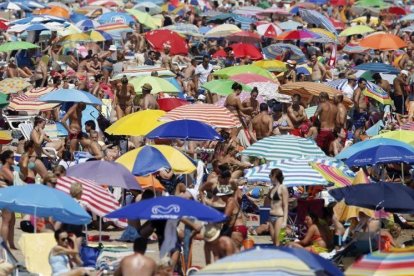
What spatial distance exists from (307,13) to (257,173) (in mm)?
18479

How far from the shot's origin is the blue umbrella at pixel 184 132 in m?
18.5

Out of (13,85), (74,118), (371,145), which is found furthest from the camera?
(13,85)

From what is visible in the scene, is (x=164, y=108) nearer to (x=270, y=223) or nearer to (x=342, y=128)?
(x=342, y=128)

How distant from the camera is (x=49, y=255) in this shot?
44.4ft

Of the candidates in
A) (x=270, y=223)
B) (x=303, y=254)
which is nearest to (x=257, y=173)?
(x=270, y=223)

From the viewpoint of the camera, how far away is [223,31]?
33500mm

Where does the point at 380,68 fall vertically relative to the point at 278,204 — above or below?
below

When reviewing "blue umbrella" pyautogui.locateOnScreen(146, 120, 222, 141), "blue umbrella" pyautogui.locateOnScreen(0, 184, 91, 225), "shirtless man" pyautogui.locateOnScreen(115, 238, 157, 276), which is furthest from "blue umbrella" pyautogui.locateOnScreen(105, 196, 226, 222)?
"blue umbrella" pyautogui.locateOnScreen(146, 120, 222, 141)

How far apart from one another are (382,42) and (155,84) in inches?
373

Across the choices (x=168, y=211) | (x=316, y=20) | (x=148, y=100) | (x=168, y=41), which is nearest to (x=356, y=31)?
(x=316, y=20)

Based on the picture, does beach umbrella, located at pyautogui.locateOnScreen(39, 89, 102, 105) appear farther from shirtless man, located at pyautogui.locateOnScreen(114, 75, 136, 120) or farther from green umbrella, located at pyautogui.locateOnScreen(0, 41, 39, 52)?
green umbrella, located at pyautogui.locateOnScreen(0, 41, 39, 52)

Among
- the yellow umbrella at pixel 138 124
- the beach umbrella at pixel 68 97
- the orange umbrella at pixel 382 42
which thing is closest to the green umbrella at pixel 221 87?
the beach umbrella at pixel 68 97

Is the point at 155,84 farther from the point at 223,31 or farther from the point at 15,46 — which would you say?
the point at 223,31

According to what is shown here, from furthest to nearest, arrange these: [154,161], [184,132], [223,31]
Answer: [223,31] < [184,132] < [154,161]
